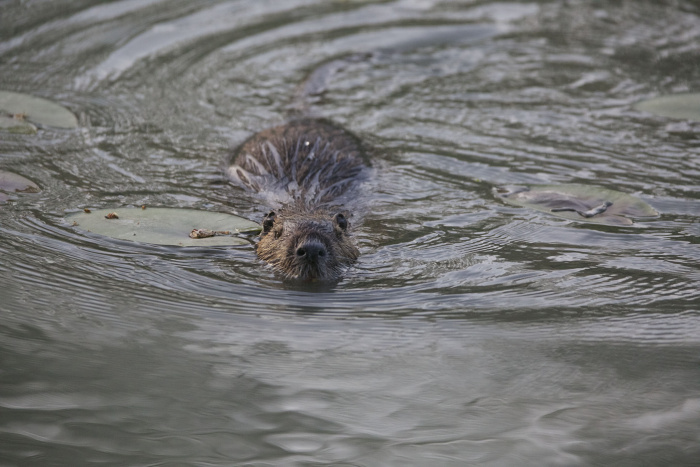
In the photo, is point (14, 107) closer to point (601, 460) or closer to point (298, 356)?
point (298, 356)

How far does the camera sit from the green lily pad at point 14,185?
4.60 m

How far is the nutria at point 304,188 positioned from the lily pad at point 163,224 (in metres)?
0.18

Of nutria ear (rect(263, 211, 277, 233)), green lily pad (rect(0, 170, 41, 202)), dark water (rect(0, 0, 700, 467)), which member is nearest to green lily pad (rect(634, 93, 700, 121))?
dark water (rect(0, 0, 700, 467))

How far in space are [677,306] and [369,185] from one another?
2.34 metres

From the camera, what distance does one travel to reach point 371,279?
3990 mm

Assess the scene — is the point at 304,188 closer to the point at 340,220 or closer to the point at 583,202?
the point at 340,220

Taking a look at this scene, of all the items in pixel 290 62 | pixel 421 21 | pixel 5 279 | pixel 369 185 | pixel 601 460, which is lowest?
pixel 601 460

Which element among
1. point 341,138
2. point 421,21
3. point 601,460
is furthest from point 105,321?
point 421,21

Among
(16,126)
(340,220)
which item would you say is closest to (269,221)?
(340,220)

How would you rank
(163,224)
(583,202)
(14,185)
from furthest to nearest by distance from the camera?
(583,202) → (14,185) → (163,224)

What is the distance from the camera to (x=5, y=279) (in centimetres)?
358

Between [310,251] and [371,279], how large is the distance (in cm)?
33

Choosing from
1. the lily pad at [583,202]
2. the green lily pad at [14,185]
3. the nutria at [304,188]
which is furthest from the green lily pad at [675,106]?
Result: the green lily pad at [14,185]

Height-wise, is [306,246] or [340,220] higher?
[340,220]
